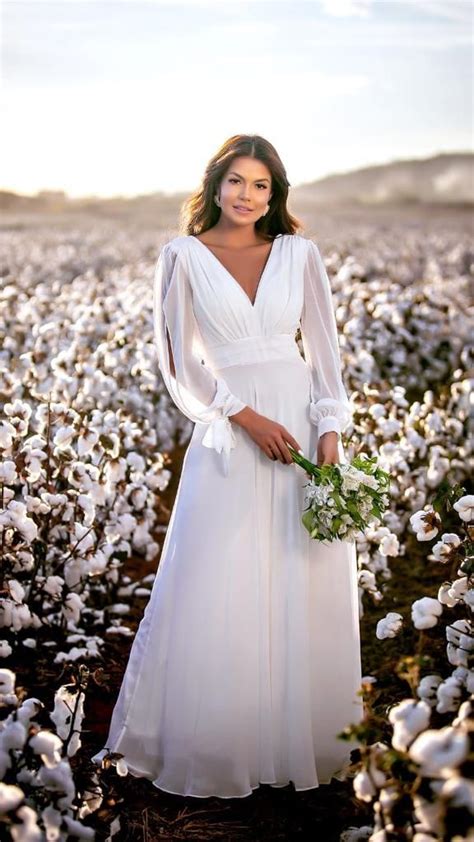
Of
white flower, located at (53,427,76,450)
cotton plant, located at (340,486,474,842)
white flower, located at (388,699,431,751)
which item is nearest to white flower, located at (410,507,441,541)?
cotton plant, located at (340,486,474,842)

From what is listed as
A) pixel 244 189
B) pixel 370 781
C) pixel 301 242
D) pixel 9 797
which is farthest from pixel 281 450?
pixel 9 797

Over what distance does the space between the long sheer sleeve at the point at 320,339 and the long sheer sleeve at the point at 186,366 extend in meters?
0.30

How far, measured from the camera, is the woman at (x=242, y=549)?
10.1 ft

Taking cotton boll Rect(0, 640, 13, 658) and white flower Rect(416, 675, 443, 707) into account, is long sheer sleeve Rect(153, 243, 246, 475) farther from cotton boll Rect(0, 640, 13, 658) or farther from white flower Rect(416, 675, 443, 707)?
cotton boll Rect(0, 640, 13, 658)

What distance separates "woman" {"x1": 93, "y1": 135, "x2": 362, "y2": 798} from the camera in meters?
3.08

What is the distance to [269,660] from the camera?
3.11 metres

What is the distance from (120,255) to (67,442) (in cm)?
1825

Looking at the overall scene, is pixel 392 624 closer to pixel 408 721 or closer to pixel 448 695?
pixel 448 695

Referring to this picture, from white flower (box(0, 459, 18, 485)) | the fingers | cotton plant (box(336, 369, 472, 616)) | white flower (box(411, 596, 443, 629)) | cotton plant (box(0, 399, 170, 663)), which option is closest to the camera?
white flower (box(411, 596, 443, 629))

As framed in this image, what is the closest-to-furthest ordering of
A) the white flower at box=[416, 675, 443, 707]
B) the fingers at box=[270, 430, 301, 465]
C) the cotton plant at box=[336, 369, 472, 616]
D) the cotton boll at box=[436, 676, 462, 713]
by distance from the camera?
the cotton boll at box=[436, 676, 462, 713], the white flower at box=[416, 675, 443, 707], the fingers at box=[270, 430, 301, 465], the cotton plant at box=[336, 369, 472, 616]

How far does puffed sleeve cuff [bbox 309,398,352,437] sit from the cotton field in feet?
1.31

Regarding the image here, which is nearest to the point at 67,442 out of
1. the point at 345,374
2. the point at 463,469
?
the point at 345,374

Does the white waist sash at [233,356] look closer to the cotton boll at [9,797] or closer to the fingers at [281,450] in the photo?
the fingers at [281,450]

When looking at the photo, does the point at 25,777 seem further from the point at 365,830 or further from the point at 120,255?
the point at 120,255
